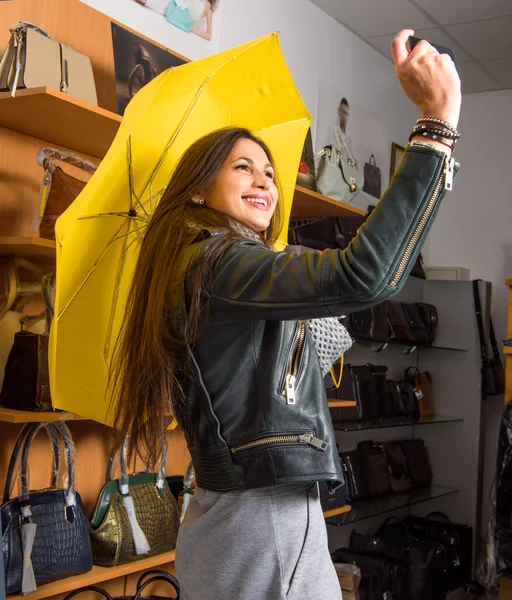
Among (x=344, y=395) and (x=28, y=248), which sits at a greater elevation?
(x=28, y=248)

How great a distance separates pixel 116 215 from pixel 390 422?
2.75 m

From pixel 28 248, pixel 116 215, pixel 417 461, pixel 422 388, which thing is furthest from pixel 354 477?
pixel 116 215

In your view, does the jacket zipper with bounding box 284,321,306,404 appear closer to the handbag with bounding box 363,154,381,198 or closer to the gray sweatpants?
the gray sweatpants

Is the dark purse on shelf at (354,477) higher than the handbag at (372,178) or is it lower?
lower

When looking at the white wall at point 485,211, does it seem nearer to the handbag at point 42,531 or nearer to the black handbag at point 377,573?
the black handbag at point 377,573

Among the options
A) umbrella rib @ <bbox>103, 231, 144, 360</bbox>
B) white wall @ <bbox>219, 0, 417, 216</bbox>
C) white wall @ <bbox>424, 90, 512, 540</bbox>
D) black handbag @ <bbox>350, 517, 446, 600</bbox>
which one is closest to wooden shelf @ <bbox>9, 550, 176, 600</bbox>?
umbrella rib @ <bbox>103, 231, 144, 360</bbox>

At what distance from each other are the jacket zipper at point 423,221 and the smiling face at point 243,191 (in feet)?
1.60

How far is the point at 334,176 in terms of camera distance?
11.4ft

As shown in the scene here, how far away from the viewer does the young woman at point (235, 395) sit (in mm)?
1109

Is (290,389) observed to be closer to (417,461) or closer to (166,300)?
(166,300)

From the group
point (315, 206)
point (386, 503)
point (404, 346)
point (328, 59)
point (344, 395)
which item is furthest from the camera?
point (404, 346)

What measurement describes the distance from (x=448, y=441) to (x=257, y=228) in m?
3.62

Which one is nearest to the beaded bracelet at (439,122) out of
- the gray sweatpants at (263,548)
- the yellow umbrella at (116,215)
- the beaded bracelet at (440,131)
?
the beaded bracelet at (440,131)

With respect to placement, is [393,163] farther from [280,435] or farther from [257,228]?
[280,435]
